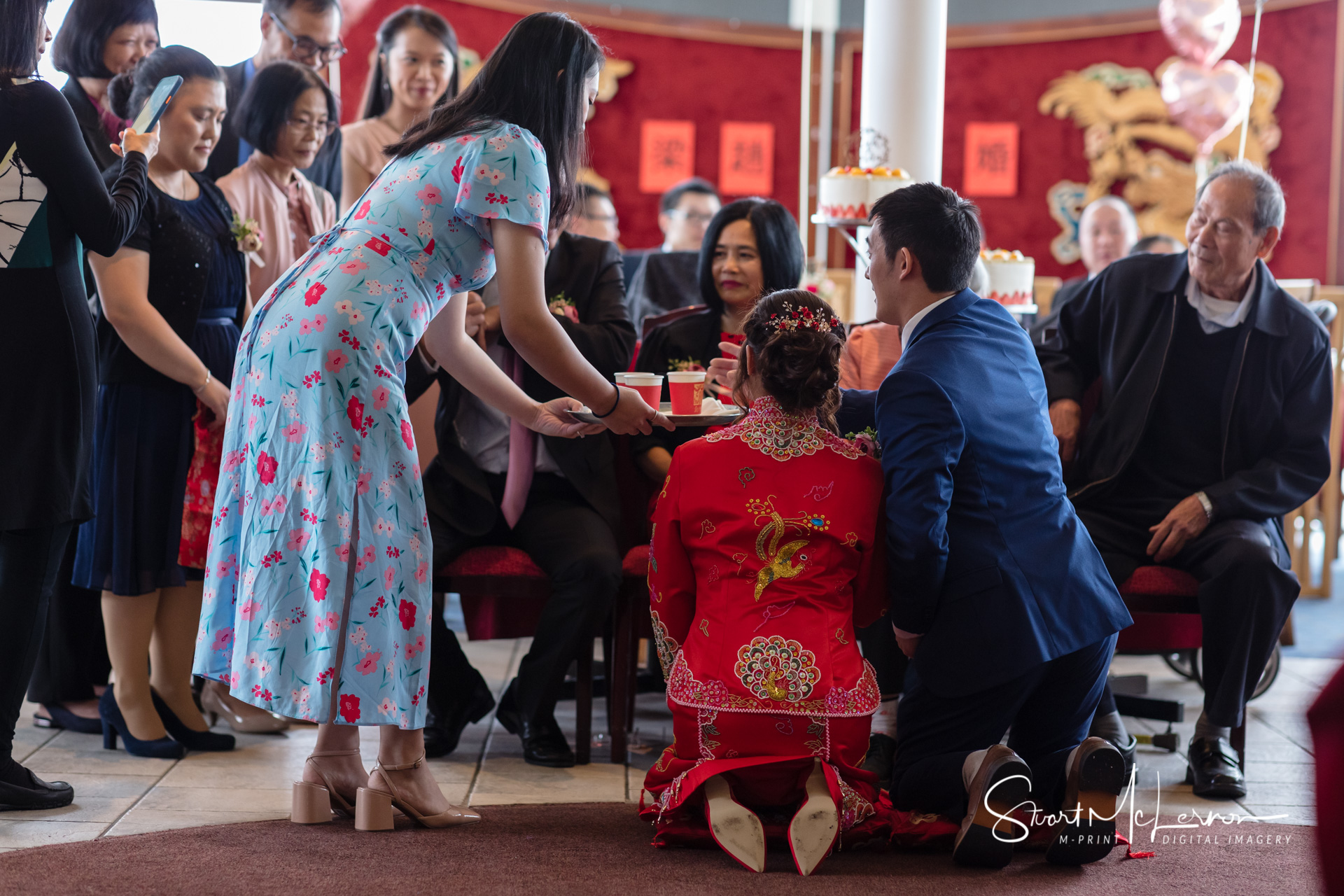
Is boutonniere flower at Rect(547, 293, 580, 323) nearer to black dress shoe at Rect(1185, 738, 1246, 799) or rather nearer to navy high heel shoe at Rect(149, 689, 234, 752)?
navy high heel shoe at Rect(149, 689, 234, 752)

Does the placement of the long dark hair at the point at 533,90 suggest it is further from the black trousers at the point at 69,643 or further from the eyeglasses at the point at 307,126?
the black trousers at the point at 69,643

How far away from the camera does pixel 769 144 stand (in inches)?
342

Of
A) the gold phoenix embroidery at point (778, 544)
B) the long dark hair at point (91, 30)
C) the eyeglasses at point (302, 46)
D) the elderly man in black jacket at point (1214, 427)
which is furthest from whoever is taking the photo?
the eyeglasses at point (302, 46)

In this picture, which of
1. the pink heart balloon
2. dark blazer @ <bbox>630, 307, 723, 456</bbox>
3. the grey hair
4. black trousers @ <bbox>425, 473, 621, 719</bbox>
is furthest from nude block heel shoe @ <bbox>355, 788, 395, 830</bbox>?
the pink heart balloon

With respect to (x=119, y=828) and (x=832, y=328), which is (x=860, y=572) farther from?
(x=119, y=828)

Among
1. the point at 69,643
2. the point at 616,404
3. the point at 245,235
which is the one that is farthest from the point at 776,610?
the point at 69,643

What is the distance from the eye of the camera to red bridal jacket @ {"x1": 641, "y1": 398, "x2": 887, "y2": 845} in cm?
216

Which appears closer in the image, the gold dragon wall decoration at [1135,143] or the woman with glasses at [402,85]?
the woman with glasses at [402,85]

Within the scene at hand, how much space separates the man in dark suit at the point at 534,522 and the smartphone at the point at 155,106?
0.80 m

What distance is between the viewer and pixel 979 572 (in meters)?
2.16

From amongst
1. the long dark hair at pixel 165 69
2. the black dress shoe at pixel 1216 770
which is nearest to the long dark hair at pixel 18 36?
the long dark hair at pixel 165 69

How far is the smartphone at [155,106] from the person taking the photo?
8.32ft

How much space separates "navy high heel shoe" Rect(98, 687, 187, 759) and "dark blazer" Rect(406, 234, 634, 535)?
780 millimetres

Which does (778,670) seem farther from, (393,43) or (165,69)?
(393,43)
